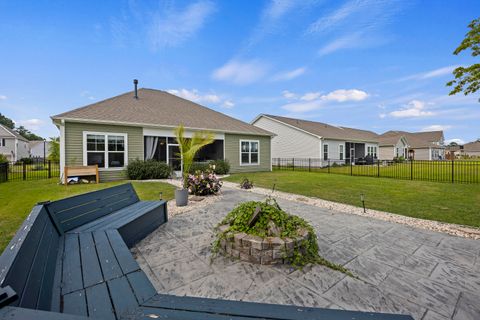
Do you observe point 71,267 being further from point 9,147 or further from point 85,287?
point 9,147

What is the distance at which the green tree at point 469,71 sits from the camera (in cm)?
690

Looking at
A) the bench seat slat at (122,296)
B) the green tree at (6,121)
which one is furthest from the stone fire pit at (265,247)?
the green tree at (6,121)

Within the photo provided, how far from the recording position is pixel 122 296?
1450 millimetres

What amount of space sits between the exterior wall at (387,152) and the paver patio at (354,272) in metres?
33.0

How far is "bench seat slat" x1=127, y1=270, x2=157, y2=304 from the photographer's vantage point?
143 cm

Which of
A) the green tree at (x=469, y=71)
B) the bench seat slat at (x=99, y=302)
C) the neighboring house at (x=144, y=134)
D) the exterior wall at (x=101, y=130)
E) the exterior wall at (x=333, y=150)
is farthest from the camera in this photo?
the exterior wall at (x=333, y=150)

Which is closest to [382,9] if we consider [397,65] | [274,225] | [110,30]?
[397,65]

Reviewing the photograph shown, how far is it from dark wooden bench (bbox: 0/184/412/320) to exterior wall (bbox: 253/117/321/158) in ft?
62.3

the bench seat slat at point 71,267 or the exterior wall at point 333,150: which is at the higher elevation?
the exterior wall at point 333,150

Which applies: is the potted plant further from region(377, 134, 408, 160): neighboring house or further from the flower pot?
region(377, 134, 408, 160): neighboring house

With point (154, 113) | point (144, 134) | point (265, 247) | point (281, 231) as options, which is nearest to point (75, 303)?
point (265, 247)

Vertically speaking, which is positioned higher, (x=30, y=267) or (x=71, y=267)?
(x=30, y=267)

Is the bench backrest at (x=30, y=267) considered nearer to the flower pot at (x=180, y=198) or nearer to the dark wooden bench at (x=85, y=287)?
the dark wooden bench at (x=85, y=287)

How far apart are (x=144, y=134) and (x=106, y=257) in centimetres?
1080
